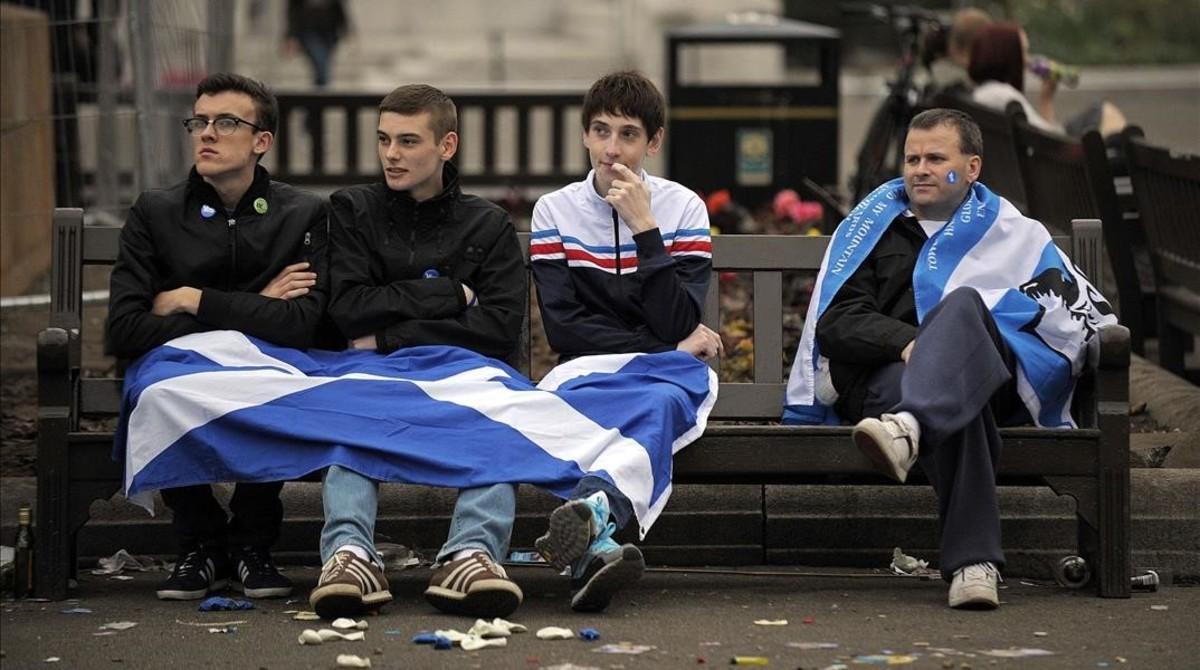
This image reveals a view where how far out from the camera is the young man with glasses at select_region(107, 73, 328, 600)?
6.36 metres

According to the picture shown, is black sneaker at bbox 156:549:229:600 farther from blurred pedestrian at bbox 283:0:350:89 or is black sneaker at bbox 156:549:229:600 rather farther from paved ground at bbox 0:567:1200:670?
blurred pedestrian at bbox 283:0:350:89

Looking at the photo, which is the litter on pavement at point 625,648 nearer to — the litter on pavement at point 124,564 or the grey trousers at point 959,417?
the grey trousers at point 959,417

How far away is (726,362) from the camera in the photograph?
8.68 meters

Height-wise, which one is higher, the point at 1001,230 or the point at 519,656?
the point at 1001,230

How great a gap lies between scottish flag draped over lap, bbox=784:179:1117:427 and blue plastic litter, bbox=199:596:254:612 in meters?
1.70

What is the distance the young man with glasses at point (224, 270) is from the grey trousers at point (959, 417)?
1775mm

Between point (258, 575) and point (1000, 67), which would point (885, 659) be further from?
point (1000, 67)

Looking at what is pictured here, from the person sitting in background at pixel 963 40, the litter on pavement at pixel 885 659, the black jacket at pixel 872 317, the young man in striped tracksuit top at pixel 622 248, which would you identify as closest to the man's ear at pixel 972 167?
the black jacket at pixel 872 317

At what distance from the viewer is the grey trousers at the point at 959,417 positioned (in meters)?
6.00

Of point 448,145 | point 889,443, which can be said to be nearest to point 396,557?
point 448,145

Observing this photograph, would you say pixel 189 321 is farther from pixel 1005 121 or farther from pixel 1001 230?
pixel 1005 121

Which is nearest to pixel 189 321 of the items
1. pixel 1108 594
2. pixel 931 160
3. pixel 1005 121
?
pixel 931 160

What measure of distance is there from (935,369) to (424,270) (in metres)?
1.53

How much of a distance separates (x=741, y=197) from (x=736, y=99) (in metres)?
0.68
